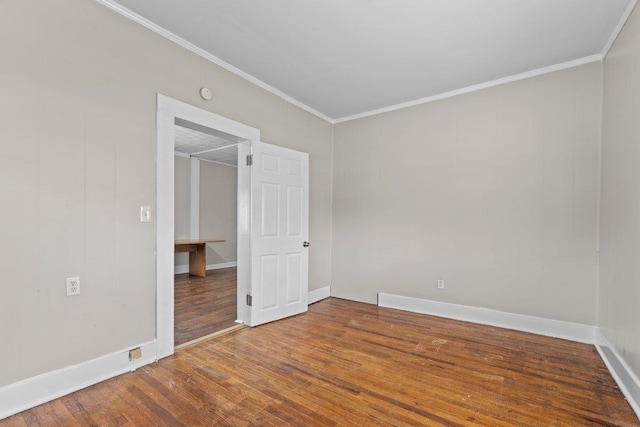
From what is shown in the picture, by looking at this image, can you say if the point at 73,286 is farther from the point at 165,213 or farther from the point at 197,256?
the point at 197,256

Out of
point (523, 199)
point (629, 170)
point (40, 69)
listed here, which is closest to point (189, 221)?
point (40, 69)

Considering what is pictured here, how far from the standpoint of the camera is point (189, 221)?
6.99 meters

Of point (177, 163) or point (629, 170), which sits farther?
point (177, 163)

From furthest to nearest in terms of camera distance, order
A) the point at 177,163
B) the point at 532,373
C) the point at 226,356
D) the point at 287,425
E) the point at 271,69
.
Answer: the point at 177,163
the point at 271,69
the point at 226,356
the point at 532,373
the point at 287,425

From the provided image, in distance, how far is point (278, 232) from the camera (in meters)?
3.66

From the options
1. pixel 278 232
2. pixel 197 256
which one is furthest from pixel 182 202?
pixel 278 232

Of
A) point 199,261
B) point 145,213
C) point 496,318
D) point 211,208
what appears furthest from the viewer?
point 211,208

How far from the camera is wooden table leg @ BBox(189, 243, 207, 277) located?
6359mm

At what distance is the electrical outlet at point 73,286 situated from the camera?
6.77 feet

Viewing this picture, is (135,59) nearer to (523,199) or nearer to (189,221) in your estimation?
(523,199)

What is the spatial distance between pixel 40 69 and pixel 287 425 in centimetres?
276

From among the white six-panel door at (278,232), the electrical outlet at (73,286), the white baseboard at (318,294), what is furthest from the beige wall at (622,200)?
the electrical outlet at (73,286)

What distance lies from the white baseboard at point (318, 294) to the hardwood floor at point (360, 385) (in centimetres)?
115

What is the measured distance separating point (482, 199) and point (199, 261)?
5.51 m
